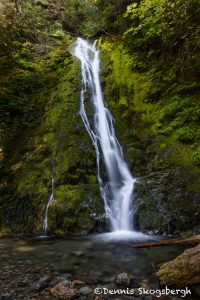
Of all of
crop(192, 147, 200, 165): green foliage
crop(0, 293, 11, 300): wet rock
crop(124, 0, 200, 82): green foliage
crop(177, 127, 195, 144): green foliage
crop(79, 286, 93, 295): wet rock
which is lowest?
crop(0, 293, 11, 300): wet rock

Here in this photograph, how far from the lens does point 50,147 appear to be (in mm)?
8664

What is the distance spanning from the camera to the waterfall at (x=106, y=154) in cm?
704

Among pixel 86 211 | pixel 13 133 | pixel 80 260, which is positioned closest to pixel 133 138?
pixel 86 211

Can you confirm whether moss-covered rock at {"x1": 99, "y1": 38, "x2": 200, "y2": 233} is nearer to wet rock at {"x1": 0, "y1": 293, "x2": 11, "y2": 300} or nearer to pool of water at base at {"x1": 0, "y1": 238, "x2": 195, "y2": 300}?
pool of water at base at {"x1": 0, "y1": 238, "x2": 195, "y2": 300}

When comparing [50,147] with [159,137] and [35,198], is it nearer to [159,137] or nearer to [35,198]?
[35,198]

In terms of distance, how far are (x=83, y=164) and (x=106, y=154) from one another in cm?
80

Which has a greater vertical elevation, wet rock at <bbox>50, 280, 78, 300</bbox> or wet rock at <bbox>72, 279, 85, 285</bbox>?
wet rock at <bbox>72, 279, 85, 285</bbox>

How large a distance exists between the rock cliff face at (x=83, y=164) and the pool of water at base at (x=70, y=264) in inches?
36.9

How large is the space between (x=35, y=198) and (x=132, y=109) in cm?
409

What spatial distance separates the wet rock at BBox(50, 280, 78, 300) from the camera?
3777 mm

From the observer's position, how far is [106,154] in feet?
27.8

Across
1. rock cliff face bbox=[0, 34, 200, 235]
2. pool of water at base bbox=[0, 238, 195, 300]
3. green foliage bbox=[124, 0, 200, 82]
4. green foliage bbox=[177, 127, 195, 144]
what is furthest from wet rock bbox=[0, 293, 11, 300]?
green foliage bbox=[124, 0, 200, 82]

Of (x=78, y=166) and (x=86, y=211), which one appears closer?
(x=86, y=211)

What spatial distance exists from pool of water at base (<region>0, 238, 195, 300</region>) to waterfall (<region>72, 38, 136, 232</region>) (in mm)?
1013
